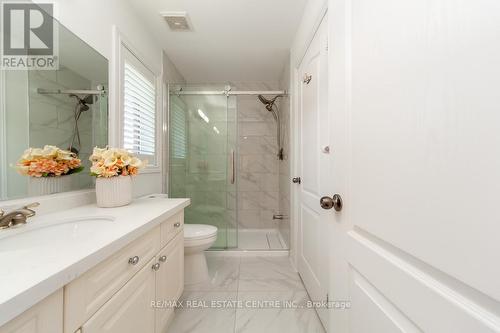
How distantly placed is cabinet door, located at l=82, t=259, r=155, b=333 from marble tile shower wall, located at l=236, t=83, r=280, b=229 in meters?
2.32

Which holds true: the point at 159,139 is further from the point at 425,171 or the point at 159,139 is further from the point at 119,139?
the point at 425,171

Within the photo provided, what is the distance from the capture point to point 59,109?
46.1 inches

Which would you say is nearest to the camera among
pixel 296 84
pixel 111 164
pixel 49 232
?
pixel 49 232

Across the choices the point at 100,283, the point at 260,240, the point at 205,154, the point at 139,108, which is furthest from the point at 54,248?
the point at 260,240

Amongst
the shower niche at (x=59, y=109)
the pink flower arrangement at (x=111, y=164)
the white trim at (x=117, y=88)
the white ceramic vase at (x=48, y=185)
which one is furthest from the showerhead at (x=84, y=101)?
the white ceramic vase at (x=48, y=185)

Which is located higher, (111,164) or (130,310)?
(111,164)

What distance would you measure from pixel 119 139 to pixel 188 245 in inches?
38.1

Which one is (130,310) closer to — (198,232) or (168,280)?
(168,280)

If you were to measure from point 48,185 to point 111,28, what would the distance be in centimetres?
114

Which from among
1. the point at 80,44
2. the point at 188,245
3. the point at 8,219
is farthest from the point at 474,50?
the point at 188,245

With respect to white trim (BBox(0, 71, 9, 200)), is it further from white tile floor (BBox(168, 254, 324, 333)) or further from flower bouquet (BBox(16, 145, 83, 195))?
white tile floor (BBox(168, 254, 324, 333))

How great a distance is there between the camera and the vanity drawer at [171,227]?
→ 48.1 inches

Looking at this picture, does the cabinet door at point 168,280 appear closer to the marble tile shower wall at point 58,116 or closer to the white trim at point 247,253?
the marble tile shower wall at point 58,116

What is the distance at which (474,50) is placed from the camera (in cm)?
37
